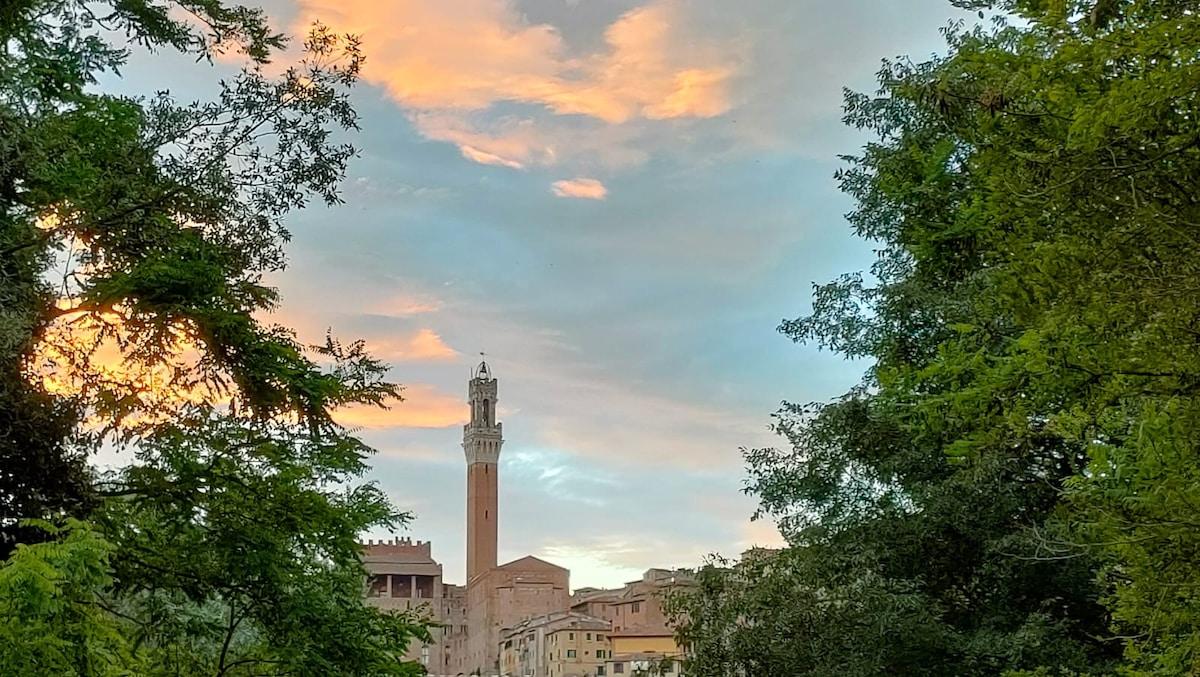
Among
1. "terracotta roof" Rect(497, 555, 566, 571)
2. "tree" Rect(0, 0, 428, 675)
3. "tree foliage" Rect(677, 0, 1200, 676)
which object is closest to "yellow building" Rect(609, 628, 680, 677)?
"terracotta roof" Rect(497, 555, 566, 571)

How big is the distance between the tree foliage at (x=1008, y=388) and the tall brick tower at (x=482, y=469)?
71905mm

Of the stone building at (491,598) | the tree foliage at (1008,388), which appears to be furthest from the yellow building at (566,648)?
the tree foliage at (1008,388)

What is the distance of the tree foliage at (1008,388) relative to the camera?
532 cm

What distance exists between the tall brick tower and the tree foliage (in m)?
71.9

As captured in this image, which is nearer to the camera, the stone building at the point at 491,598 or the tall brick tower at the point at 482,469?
the stone building at the point at 491,598

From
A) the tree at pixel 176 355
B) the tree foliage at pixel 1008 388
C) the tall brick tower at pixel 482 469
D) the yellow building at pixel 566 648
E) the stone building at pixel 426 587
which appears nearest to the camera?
the tree foliage at pixel 1008 388

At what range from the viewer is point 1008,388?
22.0 feet

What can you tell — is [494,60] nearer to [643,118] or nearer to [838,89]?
[838,89]

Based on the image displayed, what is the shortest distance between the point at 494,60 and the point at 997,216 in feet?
33.4

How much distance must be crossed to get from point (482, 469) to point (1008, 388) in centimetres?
8818

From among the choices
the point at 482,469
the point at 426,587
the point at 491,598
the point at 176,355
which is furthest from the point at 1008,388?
the point at 482,469

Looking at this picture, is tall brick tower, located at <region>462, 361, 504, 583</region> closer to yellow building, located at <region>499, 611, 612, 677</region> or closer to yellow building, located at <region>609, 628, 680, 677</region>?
yellow building, located at <region>499, 611, 612, 677</region>

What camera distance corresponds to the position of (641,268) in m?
26.1

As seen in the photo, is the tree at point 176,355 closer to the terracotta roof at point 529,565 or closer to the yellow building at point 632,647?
the yellow building at point 632,647
